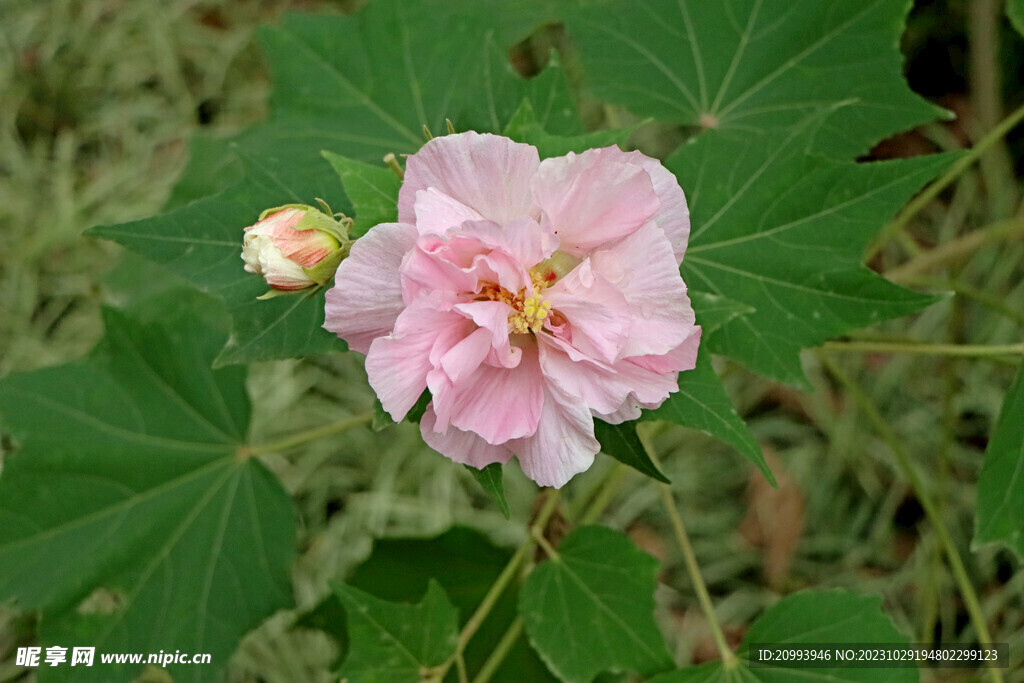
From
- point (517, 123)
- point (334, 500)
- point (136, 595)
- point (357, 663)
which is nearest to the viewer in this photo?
point (517, 123)

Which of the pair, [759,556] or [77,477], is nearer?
[77,477]

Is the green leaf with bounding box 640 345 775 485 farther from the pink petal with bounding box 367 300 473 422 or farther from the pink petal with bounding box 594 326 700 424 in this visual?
the pink petal with bounding box 367 300 473 422

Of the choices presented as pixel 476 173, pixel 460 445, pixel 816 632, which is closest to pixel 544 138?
pixel 476 173

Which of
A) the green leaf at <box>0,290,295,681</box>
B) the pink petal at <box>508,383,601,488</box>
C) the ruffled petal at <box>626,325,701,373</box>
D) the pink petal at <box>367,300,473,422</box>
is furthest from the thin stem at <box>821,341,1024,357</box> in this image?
the green leaf at <box>0,290,295,681</box>

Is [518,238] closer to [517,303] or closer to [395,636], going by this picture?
[517,303]

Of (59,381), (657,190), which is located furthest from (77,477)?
(657,190)

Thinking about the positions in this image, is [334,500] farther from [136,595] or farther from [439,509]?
[136,595]

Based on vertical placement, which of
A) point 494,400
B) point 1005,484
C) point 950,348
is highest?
point 494,400
